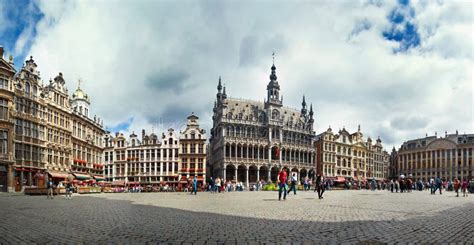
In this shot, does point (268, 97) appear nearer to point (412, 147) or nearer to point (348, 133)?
point (348, 133)

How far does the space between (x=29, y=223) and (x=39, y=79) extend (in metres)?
42.8

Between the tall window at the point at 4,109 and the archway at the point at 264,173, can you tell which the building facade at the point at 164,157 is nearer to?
the archway at the point at 264,173

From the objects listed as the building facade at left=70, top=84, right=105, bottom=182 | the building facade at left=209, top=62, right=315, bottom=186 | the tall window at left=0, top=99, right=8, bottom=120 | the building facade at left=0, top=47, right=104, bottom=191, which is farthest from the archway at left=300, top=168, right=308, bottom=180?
the tall window at left=0, top=99, right=8, bottom=120

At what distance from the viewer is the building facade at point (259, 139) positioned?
267ft

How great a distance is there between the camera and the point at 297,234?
28.7 feet

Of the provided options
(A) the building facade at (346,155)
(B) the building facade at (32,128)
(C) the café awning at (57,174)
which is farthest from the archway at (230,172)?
(C) the café awning at (57,174)

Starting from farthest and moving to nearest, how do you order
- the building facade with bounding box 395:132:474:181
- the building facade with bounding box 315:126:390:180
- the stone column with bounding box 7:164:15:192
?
the building facade with bounding box 395:132:474:181 → the building facade with bounding box 315:126:390:180 → the stone column with bounding box 7:164:15:192

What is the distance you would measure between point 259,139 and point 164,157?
2067 centimetres

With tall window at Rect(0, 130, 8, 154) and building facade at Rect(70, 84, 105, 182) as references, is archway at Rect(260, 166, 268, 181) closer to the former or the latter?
building facade at Rect(70, 84, 105, 182)

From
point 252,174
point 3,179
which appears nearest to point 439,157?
point 252,174

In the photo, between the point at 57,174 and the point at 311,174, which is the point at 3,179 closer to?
the point at 57,174

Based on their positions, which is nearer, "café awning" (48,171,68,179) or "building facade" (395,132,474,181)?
"café awning" (48,171,68,179)

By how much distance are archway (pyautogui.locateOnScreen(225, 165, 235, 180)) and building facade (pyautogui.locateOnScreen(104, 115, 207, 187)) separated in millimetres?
5435

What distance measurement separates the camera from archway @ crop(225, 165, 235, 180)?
8048cm
